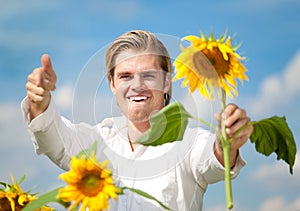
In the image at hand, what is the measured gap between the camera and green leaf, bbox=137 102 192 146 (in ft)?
2.88

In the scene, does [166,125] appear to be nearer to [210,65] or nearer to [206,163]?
[210,65]

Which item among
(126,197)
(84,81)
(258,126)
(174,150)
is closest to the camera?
(258,126)

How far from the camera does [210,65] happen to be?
953 mm

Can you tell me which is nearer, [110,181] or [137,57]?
[110,181]

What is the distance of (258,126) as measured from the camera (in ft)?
3.40

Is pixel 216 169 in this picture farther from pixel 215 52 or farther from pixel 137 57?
pixel 215 52

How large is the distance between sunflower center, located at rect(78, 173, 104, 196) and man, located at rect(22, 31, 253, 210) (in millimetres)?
211

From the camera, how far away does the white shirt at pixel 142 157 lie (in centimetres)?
120

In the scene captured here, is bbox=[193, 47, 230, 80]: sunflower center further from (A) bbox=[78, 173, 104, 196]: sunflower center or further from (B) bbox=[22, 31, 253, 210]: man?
(A) bbox=[78, 173, 104, 196]: sunflower center

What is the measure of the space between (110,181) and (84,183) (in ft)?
0.16

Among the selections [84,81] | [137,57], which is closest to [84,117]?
[84,81]

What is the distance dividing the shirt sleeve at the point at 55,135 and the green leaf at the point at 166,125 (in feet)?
0.86

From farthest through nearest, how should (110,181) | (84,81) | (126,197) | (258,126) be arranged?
(126,197)
(84,81)
(258,126)
(110,181)

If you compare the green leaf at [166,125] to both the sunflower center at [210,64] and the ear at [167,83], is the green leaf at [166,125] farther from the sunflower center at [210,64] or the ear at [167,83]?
the ear at [167,83]
